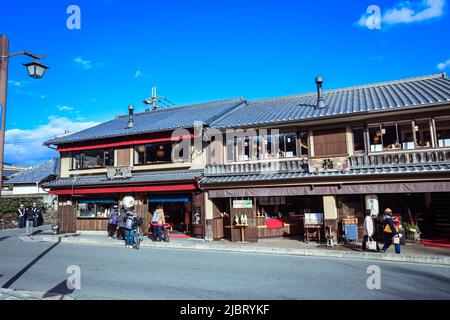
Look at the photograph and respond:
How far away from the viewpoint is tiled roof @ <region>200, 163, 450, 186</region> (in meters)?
13.4

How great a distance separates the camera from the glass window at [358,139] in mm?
16000

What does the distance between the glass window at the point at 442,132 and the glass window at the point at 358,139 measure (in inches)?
126

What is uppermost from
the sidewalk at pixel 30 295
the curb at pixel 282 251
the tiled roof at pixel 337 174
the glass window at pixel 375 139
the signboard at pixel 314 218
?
the glass window at pixel 375 139

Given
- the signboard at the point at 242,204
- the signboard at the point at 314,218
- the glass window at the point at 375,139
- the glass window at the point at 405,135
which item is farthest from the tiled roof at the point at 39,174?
the glass window at the point at 405,135

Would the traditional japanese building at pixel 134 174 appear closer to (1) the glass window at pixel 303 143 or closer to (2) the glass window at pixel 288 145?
(2) the glass window at pixel 288 145

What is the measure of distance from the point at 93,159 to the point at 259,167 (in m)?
12.9

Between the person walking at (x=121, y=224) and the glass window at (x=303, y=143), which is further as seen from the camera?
the person walking at (x=121, y=224)

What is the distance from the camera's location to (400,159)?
14594 millimetres

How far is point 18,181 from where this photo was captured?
123 ft

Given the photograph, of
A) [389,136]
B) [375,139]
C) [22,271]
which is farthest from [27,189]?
[389,136]

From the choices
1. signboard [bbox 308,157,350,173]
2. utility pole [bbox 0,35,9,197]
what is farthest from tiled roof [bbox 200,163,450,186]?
utility pole [bbox 0,35,9,197]

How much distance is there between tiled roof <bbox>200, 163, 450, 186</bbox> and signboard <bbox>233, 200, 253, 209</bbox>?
3.56 ft
